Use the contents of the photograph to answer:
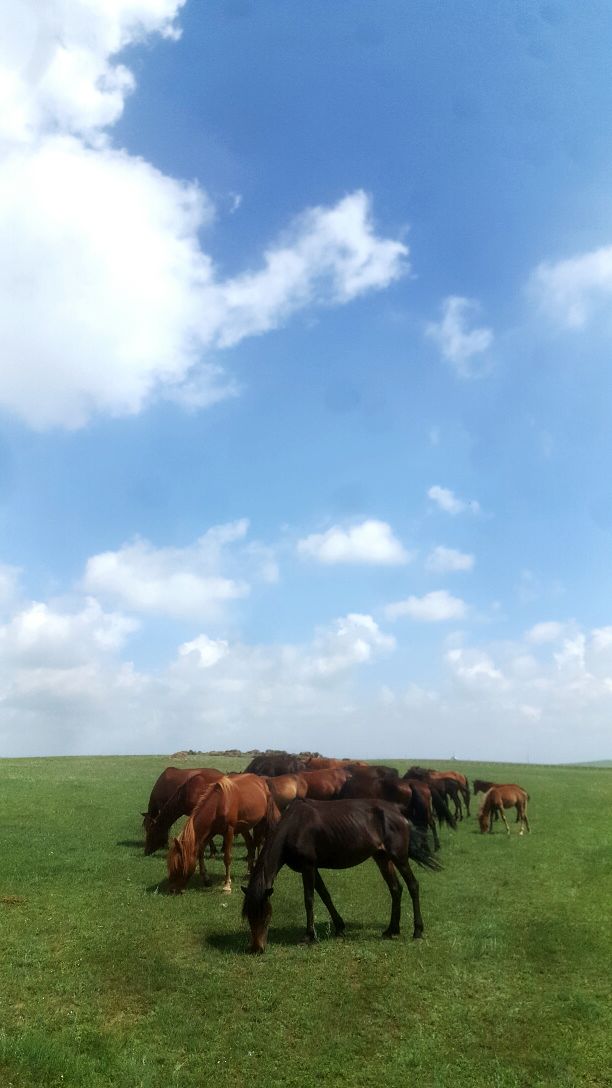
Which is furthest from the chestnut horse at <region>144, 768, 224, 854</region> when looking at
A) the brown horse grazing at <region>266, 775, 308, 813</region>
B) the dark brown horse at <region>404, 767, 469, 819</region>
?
the dark brown horse at <region>404, 767, 469, 819</region>

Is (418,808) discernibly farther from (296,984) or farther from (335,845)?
(296,984)

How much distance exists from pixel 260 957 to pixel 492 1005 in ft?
12.4

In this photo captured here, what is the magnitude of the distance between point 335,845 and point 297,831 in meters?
0.74

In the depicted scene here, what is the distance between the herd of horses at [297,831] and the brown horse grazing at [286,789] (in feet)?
0.11

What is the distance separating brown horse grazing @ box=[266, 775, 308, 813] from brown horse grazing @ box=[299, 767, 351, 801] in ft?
1.00

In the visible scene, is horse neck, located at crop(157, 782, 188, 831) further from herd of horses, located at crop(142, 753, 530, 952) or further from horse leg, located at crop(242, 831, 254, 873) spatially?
horse leg, located at crop(242, 831, 254, 873)

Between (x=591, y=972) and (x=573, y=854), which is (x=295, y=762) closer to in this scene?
(x=573, y=854)

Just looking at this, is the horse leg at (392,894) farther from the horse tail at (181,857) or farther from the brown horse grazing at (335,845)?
the horse tail at (181,857)

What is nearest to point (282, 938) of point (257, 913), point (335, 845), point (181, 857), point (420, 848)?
point (257, 913)

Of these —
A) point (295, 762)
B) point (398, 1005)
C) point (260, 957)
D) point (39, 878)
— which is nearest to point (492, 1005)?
point (398, 1005)

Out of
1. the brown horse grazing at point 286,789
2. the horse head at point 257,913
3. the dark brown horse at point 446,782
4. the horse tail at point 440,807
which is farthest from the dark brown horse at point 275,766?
the horse head at point 257,913

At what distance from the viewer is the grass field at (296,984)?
8.89 m

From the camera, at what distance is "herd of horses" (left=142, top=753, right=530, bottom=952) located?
12484 mm

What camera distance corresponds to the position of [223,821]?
1577 cm
